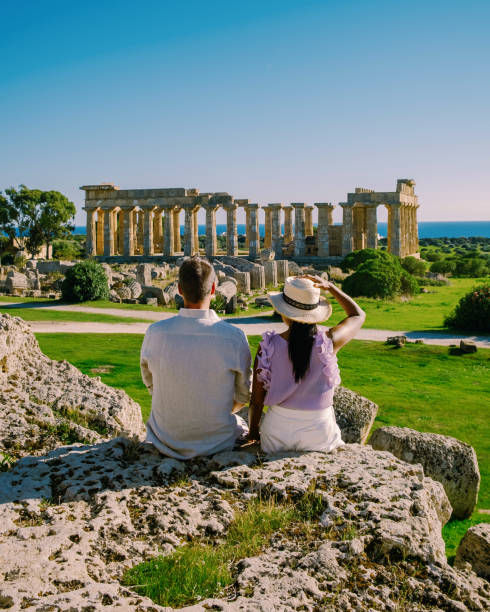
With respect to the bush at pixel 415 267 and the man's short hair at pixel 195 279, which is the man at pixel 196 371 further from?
the bush at pixel 415 267

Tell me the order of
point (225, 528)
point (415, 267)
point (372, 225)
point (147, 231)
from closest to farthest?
point (225, 528)
point (415, 267)
point (372, 225)
point (147, 231)

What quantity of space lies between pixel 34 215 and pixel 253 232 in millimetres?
22299

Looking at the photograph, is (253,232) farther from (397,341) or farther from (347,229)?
(397,341)

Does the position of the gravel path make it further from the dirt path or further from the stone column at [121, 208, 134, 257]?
the stone column at [121, 208, 134, 257]

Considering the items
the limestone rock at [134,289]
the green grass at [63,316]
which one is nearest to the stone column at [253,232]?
the limestone rock at [134,289]

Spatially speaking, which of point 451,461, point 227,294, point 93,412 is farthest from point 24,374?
point 227,294

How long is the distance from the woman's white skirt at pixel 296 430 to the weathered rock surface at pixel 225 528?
0.13 m

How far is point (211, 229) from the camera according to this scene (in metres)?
50.7

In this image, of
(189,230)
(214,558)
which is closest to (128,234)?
(189,230)

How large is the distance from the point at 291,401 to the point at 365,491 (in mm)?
1011

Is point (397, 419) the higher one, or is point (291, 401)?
point (291, 401)

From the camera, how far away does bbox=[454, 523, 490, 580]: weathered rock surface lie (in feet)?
17.0

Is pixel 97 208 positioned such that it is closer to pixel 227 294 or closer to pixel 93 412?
pixel 227 294

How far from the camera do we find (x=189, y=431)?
5352 mm
